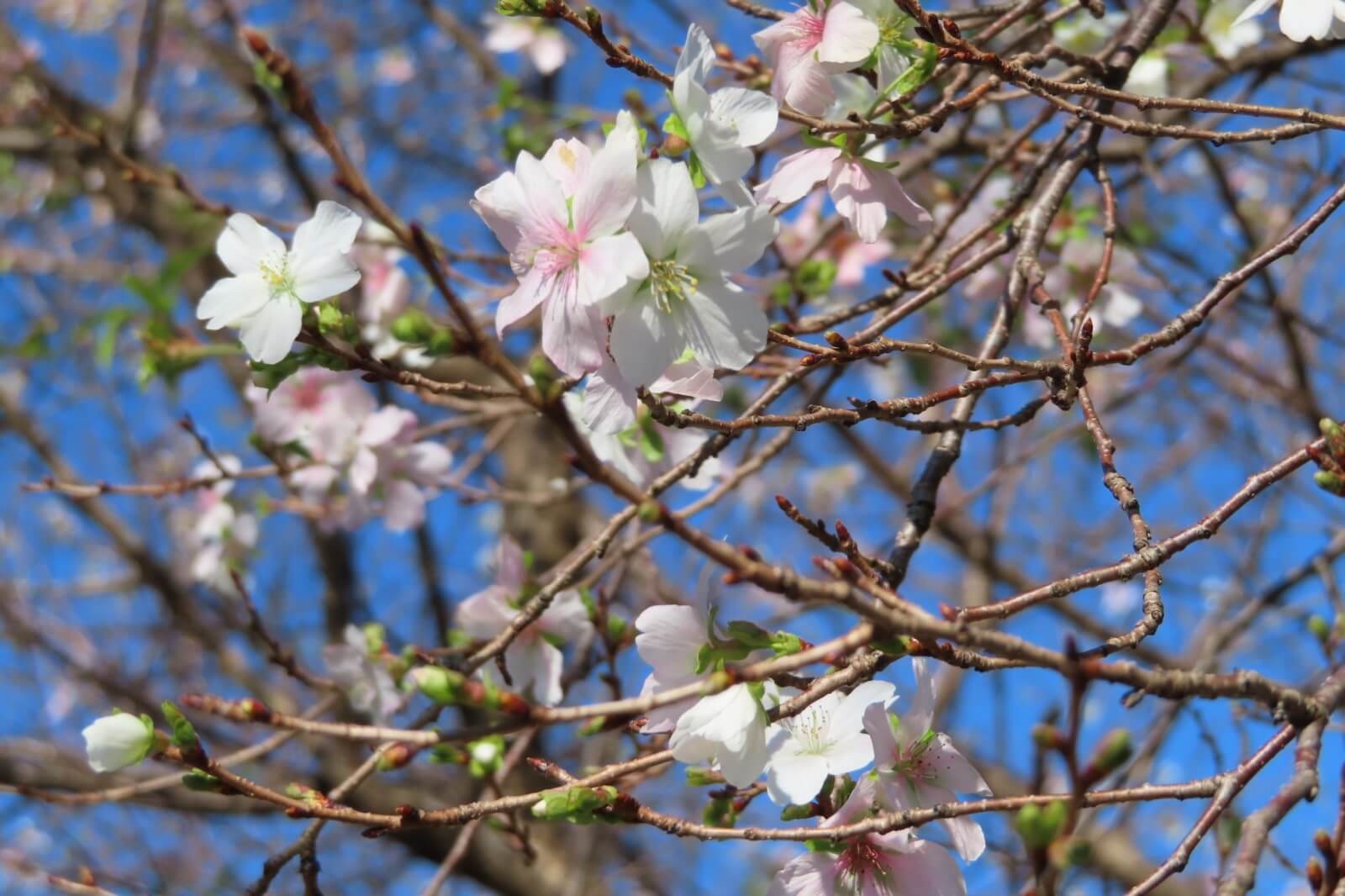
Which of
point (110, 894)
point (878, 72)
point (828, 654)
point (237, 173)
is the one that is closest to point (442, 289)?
point (828, 654)

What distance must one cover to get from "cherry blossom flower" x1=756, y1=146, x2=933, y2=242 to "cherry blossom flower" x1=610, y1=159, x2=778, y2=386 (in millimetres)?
237

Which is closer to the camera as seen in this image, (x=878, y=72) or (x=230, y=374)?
(x=878, y=72)

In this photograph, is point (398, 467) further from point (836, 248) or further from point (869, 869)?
point (869, 869)

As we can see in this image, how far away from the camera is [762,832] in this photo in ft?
3.25

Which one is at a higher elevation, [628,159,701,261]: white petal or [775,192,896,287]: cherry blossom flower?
[775,192,896,287]: cherry blossom flower

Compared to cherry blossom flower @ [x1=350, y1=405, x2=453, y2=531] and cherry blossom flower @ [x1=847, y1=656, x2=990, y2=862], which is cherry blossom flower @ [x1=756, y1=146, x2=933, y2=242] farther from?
cherry blossom flower @ [x1=350, y1=405, x2=453, y2=531]

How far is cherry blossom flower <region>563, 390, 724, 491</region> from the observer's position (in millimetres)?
1602

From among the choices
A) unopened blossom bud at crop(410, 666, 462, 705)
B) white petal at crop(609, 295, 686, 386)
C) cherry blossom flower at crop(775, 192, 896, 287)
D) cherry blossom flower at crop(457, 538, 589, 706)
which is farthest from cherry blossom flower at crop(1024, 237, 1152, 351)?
unopened blossom bud at crop(410, 666, 462, 705)

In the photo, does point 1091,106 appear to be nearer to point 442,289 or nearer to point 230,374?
point 442,289

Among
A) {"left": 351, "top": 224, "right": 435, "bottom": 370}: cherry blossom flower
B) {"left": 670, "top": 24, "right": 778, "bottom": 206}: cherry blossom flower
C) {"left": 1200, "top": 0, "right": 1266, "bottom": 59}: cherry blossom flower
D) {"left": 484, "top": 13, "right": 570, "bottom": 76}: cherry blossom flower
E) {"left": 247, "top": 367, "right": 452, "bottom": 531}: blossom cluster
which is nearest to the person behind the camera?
{"left": 670, "top": 24, "right": 778, "bottom": 206}: cherry blossom flower

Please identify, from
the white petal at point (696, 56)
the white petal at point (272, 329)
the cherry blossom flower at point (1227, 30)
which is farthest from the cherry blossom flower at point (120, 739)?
the cherry blossom flower at point (1227, 30)

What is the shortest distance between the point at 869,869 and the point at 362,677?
989 mm

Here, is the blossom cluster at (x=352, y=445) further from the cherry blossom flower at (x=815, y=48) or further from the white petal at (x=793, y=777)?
the white petal at (x=793, y=777)

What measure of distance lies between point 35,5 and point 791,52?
591cm
